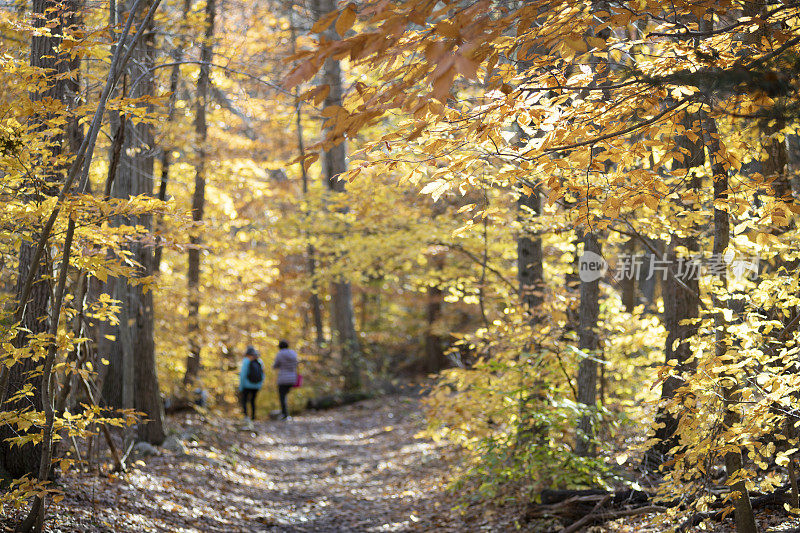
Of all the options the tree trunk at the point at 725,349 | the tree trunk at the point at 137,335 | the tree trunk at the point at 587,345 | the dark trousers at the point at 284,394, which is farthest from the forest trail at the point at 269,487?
the tree trunk at the point at 725,349

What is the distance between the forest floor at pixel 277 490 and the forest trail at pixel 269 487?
1cm

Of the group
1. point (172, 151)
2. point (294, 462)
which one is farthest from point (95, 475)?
point (172, 151)

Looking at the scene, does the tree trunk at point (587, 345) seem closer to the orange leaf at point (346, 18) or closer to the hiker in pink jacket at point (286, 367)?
the orange leaf at point (346, 18)

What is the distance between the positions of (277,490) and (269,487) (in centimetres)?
16

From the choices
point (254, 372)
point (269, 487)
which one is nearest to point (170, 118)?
point (269, 487)

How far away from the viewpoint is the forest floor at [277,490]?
18.1 ft

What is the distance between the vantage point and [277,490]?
8273mm

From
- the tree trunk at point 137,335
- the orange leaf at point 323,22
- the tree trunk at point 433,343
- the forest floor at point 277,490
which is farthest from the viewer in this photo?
the tree trunk at point 433,343

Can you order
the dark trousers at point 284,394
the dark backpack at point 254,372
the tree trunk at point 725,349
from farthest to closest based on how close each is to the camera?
the dark trousers at point 284,394, the dark backpack at point 254,372, the tree trunk at point 725,349

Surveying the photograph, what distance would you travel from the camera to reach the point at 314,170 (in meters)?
24.3

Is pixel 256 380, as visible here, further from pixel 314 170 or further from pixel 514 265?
pixel 314 170

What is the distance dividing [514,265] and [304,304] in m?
10.7

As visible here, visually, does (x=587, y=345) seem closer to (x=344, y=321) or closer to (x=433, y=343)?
(x=344, y=321)

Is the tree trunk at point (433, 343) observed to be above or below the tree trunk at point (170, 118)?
below
